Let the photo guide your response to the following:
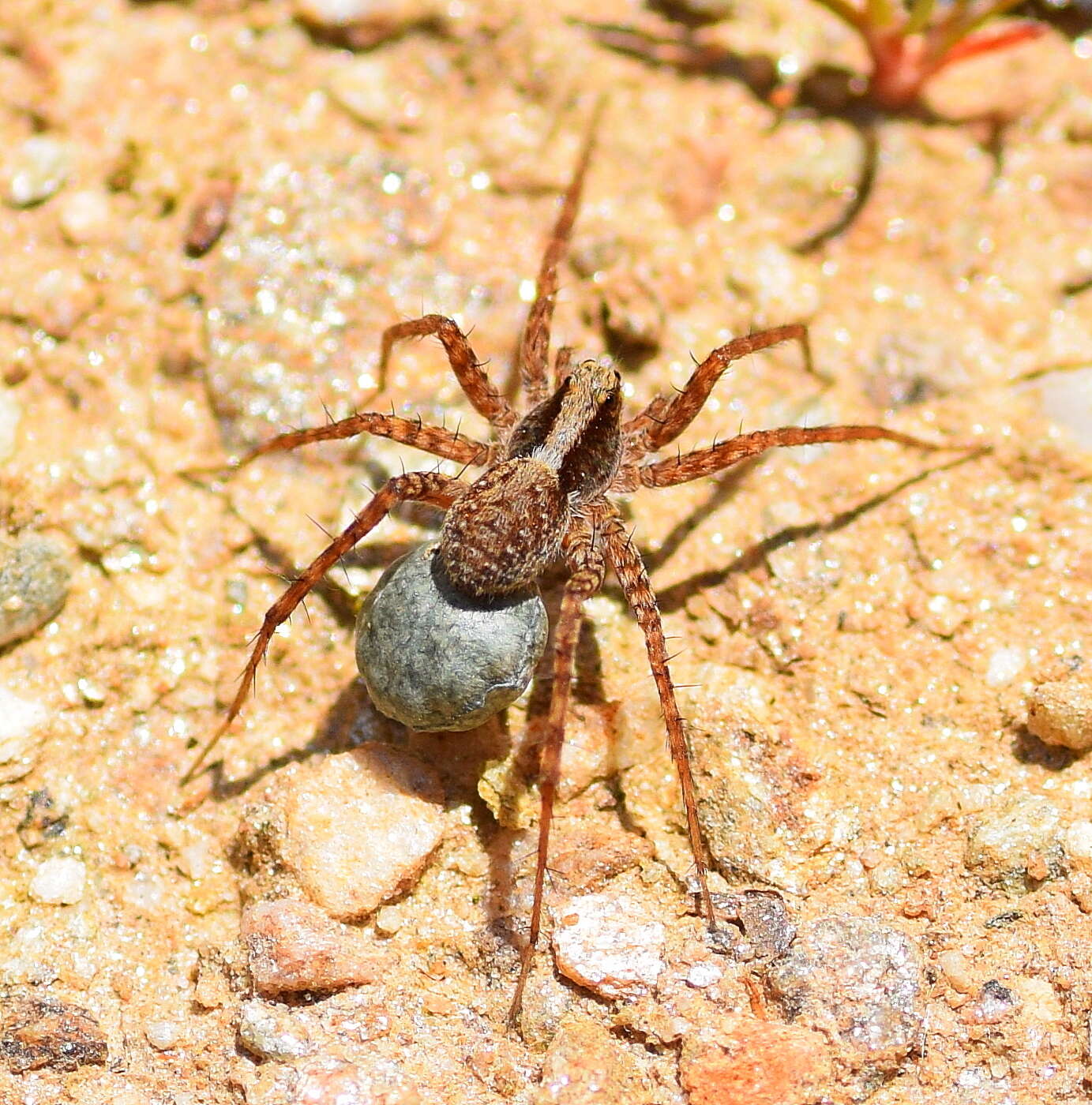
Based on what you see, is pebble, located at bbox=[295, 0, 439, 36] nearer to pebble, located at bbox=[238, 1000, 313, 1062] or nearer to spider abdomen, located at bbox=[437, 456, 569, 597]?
spider abdomen, located at bbox=[437, 456, 569, 597]

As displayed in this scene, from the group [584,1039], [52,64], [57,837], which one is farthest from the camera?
[52,64]

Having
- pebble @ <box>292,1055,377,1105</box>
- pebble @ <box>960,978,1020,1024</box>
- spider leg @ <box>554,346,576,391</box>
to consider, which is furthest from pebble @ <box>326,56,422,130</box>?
pebble @ <box>960,978,1020,1024</box>

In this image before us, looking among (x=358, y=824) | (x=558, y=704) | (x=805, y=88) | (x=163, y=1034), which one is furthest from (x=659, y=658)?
(x=805, y=88)

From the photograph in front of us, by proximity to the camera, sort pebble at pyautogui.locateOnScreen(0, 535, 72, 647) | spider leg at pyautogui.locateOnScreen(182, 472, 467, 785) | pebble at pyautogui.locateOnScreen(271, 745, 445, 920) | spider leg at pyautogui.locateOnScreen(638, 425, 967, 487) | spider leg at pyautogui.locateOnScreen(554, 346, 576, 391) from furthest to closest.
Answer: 1. spider leg at pyautogui.locateOnScreen(554, 346, 576, 391)
2. spider leg at pyautogui.locateOnScreen(638, 425, 967, 487)
3. pebble at pyautogui.locateOnScreen(0, 535, 72, 647)
4. spider leg at pyautogui.locateOnScreen(182, 472, 467, 785)
5. pebble at pyautogui.locateOnScreen(271, 745, 445, 920)

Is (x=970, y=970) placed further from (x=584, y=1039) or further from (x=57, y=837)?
(x=57, y=837)

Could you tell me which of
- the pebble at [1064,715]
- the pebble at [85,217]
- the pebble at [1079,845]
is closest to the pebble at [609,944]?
the pebble at [1079,845]

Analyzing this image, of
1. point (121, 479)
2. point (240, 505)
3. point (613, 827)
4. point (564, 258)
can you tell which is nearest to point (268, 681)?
point (240, 505)
